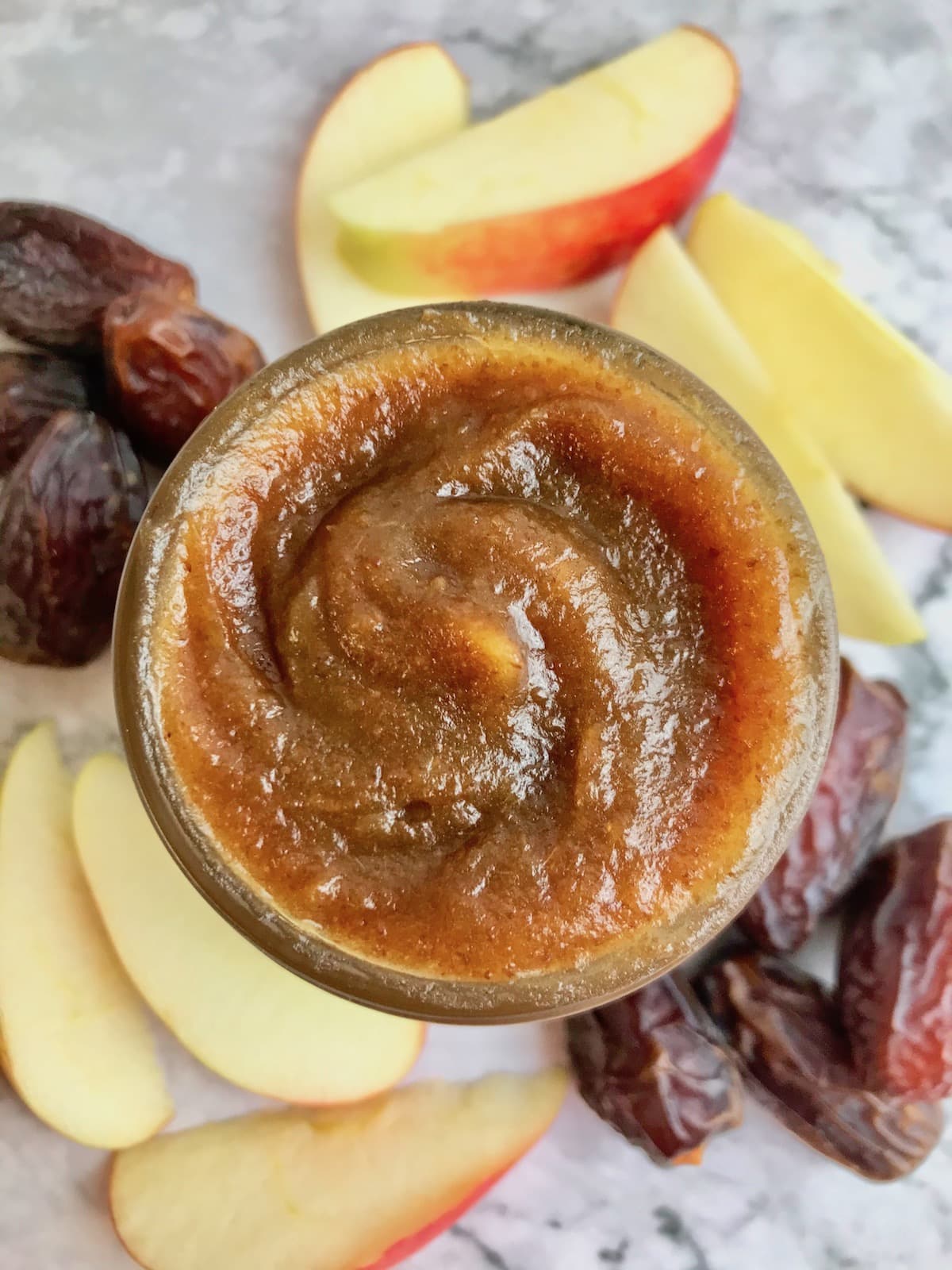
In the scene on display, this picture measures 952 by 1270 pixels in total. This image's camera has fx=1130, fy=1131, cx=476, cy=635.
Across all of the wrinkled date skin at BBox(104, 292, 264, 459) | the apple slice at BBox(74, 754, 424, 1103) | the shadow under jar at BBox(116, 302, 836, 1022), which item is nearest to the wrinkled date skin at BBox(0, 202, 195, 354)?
the wrinkled date skin at BBox(104, 292, 264, 459)

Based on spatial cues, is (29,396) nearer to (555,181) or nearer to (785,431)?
(555,181)

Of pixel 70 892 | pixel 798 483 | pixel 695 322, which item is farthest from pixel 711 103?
pixel 70 892

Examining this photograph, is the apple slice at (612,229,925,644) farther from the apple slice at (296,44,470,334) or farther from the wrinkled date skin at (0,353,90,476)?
the wrinkled date skin at (0,353,90,476)

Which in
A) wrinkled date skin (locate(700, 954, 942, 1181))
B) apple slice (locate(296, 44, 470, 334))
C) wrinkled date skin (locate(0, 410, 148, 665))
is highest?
apple slice (locate(296, 44, 470, 334))

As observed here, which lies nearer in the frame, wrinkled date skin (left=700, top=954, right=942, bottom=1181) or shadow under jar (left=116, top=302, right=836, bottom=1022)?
shadow under jar (left=116, top=302, right=836, bottom=1022)

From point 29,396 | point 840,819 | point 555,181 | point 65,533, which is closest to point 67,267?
point 29,396

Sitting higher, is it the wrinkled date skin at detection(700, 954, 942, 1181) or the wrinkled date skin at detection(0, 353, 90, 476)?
the wrinkled date skin at detection(0, 353, 90, 476)

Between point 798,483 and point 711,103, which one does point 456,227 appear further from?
point 798,483

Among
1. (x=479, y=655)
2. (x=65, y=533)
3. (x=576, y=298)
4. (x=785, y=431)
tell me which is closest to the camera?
(x=479, y=655)
